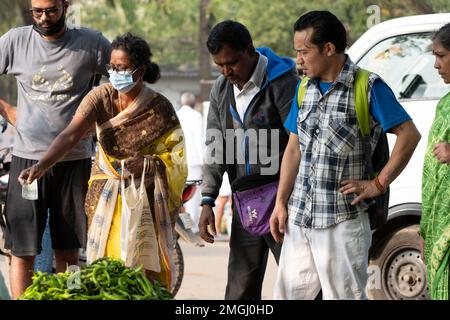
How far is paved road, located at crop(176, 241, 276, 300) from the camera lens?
9.97 m

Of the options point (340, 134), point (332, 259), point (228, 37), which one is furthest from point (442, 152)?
point (228, 37)

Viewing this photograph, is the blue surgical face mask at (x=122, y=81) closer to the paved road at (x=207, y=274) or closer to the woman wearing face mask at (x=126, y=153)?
the woman wearing face mask at (x=126, y=153)

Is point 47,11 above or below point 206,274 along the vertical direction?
above

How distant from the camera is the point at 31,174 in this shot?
21.1 ft

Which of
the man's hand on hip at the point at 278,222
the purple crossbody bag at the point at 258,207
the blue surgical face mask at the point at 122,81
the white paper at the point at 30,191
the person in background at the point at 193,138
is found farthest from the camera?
the person in background at the point at 193,138

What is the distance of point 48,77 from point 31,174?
2.77 feet

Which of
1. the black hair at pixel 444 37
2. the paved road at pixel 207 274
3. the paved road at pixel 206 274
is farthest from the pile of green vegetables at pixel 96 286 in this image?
the paved road at pixel 207 274

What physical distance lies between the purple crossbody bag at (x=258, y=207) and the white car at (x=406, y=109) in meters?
2.27

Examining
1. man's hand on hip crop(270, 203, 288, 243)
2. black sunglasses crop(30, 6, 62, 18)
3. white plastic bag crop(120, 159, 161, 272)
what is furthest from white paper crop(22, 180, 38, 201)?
man's hand on hip crop(270, 203, 288, 243)

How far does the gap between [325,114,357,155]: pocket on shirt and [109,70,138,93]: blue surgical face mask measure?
4.70 ft

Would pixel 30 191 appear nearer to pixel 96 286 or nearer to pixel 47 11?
pixel 47 11

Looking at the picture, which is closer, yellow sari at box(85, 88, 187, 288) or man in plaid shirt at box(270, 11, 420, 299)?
man in plaid shirt at box(270, 11, 420, 299)

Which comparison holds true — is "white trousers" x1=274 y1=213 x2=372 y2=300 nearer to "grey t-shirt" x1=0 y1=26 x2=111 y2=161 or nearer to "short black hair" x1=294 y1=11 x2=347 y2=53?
"short black hair" x1=294 y1=11 x2=347 y2=53

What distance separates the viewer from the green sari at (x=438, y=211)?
18.7ft
